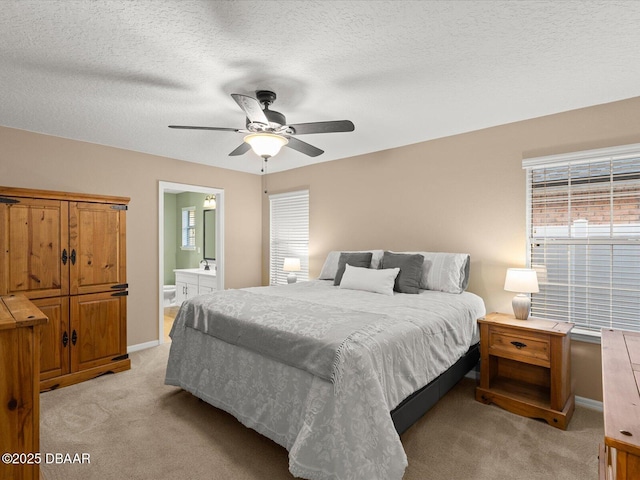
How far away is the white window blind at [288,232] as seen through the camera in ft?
17.0

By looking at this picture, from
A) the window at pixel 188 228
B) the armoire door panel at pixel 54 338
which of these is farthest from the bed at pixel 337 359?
the window at pixel 188 228

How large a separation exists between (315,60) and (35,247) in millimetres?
2974

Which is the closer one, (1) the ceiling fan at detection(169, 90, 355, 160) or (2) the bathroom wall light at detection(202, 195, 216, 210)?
(1) the ceiling fan at detection(169, 90, 355, 160)

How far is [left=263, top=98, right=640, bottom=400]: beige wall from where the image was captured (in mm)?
2832

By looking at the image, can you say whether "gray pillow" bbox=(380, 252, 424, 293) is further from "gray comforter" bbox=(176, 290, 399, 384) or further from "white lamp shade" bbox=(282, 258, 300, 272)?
"white lamp shade" bbox=(282, 258, 300, 272)

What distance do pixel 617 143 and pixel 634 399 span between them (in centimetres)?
250

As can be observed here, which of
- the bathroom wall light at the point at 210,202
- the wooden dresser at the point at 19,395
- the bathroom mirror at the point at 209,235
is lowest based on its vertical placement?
the wooden dresser at the point at 19,395

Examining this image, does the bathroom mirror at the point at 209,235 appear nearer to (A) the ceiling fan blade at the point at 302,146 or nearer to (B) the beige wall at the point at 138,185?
(B) the beige wall at the point at 138,185

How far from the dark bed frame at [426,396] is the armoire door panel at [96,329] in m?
3.00

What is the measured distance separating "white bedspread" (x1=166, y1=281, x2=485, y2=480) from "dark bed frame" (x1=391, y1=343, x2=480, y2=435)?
4.1 inches

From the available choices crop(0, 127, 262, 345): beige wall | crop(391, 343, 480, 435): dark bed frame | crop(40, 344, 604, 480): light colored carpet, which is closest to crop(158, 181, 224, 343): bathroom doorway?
crop(0, 127, 262, 345): beige wall

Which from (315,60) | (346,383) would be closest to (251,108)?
(315,60)

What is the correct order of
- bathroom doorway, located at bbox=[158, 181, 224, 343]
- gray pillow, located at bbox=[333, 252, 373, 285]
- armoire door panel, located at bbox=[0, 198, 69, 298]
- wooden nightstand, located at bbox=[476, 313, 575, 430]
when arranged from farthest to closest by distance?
bathroom doorway, located at bbox=[158, 181, 224, 343], gray pillow, located at bbox=[333, 252, 373, 285], armoire door panel, located at bbox=[0, 198, 69, 298], wooden nightstand, located at bbox=[476, 313, 575, 430]

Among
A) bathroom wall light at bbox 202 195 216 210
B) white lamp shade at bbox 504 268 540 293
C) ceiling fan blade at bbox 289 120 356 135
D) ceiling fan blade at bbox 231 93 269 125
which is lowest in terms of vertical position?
white lamp shade at bbox 504 268 540 293
